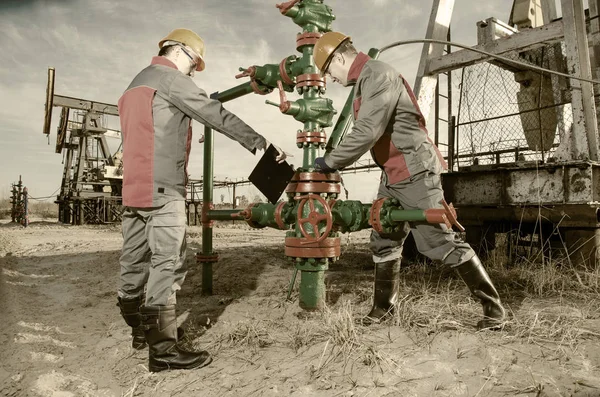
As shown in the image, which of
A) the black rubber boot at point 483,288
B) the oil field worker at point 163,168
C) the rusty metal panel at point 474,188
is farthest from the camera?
the rusty metal panel at point 474,188

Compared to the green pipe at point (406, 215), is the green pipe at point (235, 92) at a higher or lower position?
higher

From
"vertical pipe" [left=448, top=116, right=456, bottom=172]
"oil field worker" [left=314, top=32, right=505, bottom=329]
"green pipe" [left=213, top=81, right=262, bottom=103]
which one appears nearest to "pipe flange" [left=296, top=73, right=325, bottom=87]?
"oil field worker" [left=314, top=32, right=505, bottom=329]

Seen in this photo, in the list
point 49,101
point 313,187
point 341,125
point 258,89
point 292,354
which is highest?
point 49,101

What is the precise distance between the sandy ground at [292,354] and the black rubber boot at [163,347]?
5 cm

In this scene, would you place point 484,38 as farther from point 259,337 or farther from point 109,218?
point 109,218

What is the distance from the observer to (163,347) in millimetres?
2264

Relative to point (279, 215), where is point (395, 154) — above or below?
above

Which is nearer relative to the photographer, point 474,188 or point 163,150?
point 163,150

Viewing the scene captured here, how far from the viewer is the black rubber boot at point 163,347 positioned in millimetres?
2240

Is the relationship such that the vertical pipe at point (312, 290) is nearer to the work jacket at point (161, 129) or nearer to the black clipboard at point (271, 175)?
the black clipboard at point (271, 175)

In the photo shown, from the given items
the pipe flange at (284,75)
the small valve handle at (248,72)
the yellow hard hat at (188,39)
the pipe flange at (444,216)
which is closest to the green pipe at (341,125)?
the pipe flange at (284,75)

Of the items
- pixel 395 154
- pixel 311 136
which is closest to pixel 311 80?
pixel 311 136

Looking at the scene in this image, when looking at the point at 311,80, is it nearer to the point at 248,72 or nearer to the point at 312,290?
the point at 248,72

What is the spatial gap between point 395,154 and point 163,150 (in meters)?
1.32
